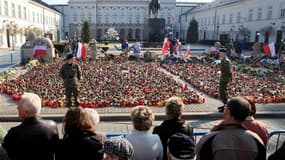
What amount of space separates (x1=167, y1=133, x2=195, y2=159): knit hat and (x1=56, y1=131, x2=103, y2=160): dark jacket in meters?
0.80

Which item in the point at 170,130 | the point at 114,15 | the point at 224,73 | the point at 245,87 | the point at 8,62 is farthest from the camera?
the point at 114,15

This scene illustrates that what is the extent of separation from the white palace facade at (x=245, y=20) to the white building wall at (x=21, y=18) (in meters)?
40.5

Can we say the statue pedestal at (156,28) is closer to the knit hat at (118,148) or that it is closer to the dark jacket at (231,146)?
the dark jacket at (231,146)

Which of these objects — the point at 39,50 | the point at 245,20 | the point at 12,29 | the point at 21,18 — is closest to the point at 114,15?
the point at 21,18

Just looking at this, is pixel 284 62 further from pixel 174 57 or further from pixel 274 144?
pixel 274 144

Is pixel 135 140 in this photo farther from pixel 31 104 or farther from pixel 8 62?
pixel 8 62

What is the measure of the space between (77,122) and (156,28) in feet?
104

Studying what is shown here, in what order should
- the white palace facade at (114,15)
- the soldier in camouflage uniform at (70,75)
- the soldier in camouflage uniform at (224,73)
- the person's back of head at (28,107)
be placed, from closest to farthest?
the person's back of head at (28,107), the soldier in camouflage uniform at (70,75), the soldier in camouflage uniform at (224,73), the white palace facade at (114,15)

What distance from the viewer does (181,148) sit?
9.09 feet

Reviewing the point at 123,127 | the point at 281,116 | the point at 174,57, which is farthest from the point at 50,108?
the point at 174,57

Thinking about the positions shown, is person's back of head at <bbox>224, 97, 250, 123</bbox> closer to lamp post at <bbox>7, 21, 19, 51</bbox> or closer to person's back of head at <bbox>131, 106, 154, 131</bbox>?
person's back of head at <bbox>131, 106, 154, 131</bbox>

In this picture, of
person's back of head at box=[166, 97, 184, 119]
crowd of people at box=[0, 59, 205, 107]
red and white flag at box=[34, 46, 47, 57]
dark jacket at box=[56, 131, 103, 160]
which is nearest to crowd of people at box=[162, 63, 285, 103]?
crowd of people at box=[0, 59, 205, 107]

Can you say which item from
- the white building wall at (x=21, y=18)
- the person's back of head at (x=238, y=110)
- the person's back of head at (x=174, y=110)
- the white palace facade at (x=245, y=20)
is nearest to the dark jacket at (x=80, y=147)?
the person's back of head at (x=174, y=110)

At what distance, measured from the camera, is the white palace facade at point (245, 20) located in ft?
152
